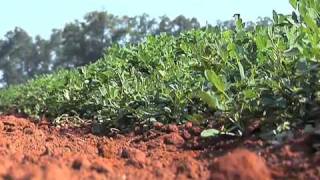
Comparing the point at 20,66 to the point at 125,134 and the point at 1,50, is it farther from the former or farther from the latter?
the point at 125,134

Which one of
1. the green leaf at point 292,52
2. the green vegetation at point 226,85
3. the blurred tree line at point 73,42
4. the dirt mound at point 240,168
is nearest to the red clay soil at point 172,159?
the dirt mound at point 240,168

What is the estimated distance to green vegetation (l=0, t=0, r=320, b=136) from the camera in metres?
2.94

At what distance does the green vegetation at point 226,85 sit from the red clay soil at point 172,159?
17 centimetres

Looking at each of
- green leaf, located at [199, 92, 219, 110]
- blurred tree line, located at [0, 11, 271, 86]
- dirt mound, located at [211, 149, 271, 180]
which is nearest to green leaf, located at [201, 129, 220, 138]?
green leaf, located at [199, 92, 219, 110]

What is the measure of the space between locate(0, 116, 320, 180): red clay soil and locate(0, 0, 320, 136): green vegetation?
0.17m

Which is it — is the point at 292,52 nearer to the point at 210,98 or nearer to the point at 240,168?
the point at 210,98

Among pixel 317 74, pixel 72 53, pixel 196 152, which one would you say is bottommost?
pixel 196 152

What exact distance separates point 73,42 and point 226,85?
162 feet

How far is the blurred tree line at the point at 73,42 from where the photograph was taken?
164 feet

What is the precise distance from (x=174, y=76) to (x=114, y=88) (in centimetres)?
49

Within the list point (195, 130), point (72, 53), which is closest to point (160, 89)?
point (195, 130)

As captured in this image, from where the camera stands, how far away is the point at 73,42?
5169 cm

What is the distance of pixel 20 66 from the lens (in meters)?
64.8

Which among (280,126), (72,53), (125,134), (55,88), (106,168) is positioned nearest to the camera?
(106,168)
